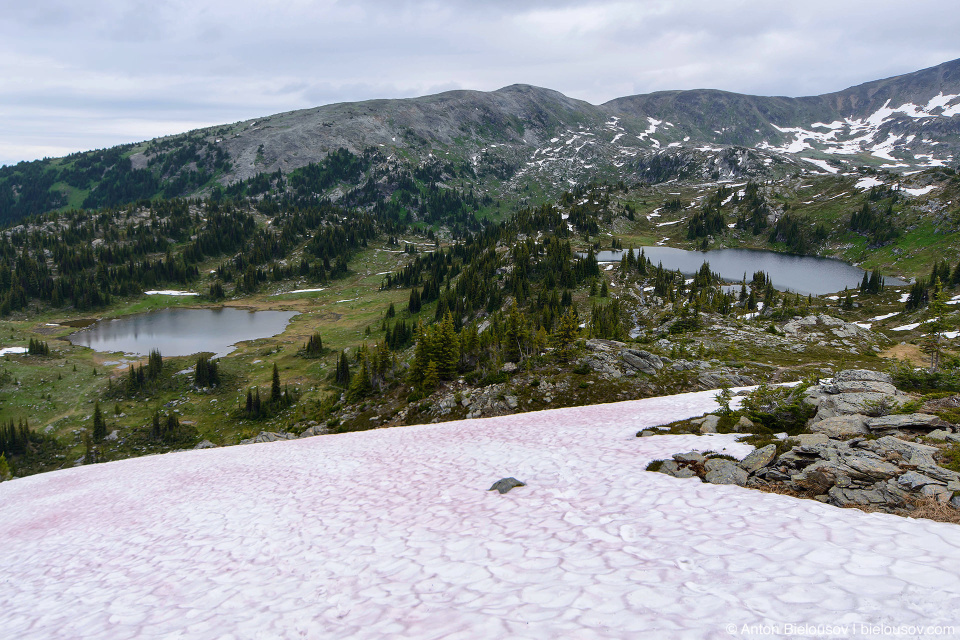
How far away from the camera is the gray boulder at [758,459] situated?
1065 centimetres

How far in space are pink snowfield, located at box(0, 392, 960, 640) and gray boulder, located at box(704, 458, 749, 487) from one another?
43cm

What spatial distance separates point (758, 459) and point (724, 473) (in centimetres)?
102

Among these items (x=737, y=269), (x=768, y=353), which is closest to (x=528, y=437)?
(x=768, y=353)

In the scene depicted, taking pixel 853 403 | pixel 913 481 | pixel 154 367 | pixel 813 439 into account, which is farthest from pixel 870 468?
pixel 154 367

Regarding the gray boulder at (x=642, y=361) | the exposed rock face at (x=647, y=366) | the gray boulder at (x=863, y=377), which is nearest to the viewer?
the gray boulder at (x=863, y=377)

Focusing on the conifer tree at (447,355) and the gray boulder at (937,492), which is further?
the conifer tree at (447,355)

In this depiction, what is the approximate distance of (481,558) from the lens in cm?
813

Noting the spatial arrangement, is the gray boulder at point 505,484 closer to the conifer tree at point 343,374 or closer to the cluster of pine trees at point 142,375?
the conifer tree at point 343,374

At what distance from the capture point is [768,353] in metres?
40.7

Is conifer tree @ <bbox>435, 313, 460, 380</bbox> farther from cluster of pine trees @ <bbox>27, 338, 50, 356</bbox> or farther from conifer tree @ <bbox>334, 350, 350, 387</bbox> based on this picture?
cluster of pine trees @ <bbox>27, 338, 50, 356</bbox>

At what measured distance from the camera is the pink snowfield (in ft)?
18.3

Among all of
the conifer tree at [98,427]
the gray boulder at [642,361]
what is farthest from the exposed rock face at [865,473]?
the conifer tree at [98,427]

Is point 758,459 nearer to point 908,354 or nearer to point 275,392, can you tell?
Answer: point 908,354

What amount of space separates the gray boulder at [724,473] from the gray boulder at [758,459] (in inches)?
8.3
